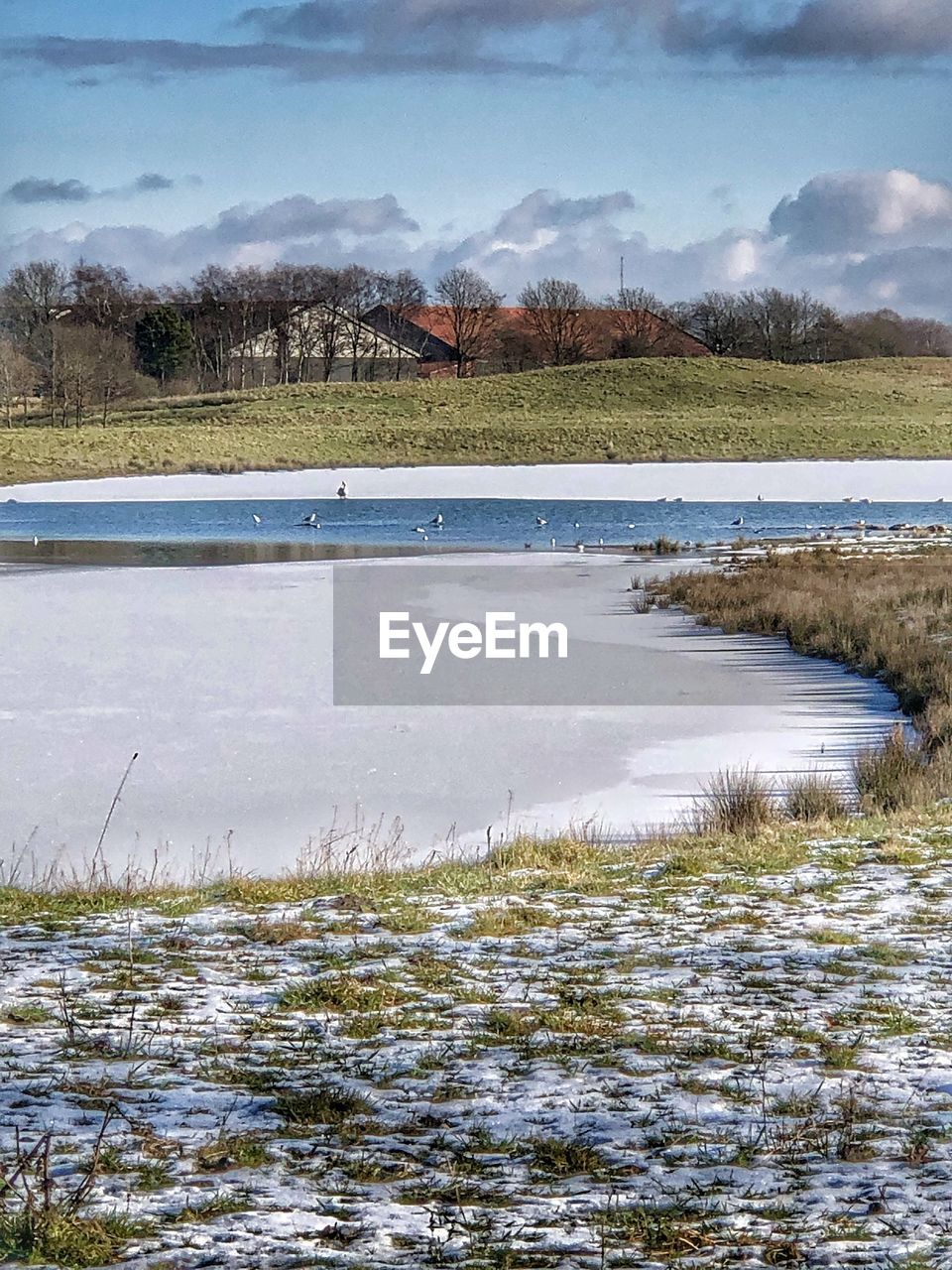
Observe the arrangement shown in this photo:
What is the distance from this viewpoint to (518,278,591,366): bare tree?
96938 millimetres

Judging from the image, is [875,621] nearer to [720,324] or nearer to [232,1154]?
[232,1154]

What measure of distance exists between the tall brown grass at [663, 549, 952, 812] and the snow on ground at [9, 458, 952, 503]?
61.0 ft

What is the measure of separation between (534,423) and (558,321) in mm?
33774

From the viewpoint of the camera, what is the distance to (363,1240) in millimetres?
3375

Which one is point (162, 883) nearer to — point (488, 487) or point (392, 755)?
point (392, 755)

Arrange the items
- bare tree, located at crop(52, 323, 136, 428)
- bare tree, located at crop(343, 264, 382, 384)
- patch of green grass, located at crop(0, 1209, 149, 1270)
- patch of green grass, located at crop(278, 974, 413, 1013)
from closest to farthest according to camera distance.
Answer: patch of green grass, located at crop(0, 1209, 149, 1270) < patch of green grass, located at crop(278, 974, 413, 1013) < bare tree, located at crop(52, 323, 136, 428) < bare tree, located at crop(343, 264, 382, 384)

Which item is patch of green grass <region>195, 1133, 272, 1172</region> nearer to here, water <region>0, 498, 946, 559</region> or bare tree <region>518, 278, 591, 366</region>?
water <region>0, 498, 946, 559</region>

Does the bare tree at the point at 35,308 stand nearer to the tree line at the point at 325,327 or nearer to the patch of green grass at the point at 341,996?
the tree line at the point at 325,327

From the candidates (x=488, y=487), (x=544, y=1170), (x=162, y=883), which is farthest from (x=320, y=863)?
(x=488, y=487)

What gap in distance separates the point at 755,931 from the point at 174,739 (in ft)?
19.3

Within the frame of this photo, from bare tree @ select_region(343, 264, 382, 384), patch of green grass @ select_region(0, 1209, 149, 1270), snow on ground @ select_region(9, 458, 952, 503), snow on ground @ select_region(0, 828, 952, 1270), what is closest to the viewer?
patch of green grass @ select_region(0, 1209, 149, 1270)

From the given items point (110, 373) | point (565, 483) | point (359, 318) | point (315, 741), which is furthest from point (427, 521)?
point (359, 318)
